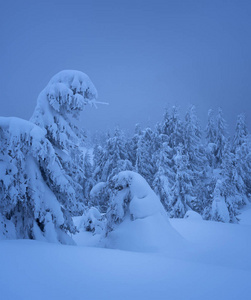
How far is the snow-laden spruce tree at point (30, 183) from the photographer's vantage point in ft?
21.6

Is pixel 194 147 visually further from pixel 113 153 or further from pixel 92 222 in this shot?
pixel 92 222

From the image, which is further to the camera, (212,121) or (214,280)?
(212,121)

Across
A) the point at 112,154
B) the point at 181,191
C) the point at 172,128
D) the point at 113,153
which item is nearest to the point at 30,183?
the point at 181,191

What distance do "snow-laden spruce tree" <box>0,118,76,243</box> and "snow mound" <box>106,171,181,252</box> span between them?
1.92 meters

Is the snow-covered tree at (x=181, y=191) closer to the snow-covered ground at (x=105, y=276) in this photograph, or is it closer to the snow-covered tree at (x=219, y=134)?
the snow-covered tree at (x=219, y=134)

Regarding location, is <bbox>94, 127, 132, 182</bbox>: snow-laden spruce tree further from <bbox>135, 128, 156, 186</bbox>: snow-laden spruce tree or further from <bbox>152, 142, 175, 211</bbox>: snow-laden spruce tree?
<bbox>152, 142, 175, 211</bbox>: snow-laden spruce tree

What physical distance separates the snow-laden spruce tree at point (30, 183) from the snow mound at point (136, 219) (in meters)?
1.92

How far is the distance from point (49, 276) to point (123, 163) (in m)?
21.7

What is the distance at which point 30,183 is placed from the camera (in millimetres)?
7109

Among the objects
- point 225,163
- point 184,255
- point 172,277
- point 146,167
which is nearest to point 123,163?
point 146,167

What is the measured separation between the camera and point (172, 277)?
4.14 metres

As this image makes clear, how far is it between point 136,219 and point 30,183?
160 inches

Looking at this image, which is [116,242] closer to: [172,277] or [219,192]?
[172,277]

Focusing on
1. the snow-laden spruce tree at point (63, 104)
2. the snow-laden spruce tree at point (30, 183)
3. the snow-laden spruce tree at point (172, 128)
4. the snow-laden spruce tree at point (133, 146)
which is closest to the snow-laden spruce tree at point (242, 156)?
the snow-laden spruce tree at point (172, 128)
